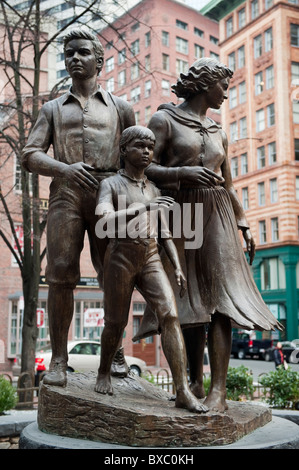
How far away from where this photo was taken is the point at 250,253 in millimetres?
4812

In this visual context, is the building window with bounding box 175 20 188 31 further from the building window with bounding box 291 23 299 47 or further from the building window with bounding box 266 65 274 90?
the building window with bounding box 291 23 299 47

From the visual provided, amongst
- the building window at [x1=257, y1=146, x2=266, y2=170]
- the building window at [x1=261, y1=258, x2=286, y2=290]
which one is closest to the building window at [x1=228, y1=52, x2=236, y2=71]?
the building window at [x1=257, y1=146, x2=266, y2=170]

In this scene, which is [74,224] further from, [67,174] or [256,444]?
[256,444]

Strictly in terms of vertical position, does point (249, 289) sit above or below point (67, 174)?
below

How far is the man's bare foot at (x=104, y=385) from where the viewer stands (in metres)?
4.17

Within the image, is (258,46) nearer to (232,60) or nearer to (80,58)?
(232,60)

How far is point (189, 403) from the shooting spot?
3.75 m

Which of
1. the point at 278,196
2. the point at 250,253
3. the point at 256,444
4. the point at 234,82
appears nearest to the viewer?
the point at 256,444

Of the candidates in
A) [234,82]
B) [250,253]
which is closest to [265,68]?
[234,82]

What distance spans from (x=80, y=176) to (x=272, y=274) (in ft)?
108

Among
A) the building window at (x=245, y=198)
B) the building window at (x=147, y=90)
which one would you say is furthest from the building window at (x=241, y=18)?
the building window at (x=245, y=198)

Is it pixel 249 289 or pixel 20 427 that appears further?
pixel 20 427

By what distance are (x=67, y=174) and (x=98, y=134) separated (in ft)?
1.83

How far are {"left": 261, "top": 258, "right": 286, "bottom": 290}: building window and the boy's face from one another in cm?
3188
